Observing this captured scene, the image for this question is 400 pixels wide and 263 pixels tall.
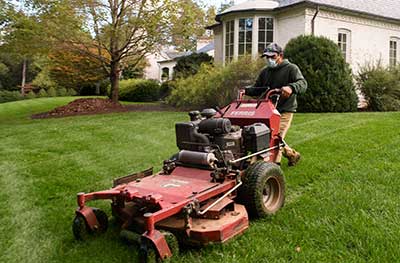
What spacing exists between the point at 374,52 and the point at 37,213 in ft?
58.2

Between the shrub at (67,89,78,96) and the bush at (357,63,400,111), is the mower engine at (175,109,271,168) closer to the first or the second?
the bush at (357,63,400,111)

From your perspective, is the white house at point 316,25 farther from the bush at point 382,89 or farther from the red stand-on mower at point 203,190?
the red stand-on mower at point 203,190

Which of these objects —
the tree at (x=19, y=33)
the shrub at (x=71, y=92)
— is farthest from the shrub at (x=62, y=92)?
the tree at (x=19, y=33)

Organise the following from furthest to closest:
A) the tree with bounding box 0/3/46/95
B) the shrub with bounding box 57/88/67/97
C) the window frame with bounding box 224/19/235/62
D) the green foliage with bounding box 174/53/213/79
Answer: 1. the shrub with bounding box 57/88/67/97
2. the green foliage with bounding box 174/53/213/79
3. the window frame with bounding box 224/19/235/62
4. the tree with bounding box 0/3/46/95

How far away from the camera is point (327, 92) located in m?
12.4

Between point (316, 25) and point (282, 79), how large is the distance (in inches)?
493

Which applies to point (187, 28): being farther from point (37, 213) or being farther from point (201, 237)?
point (201, 237)

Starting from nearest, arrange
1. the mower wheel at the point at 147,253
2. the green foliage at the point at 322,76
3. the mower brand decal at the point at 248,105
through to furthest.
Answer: the mower wheel at the point at 147,253 < the mower brand decal at the point at 248,105 < the green foliage at the point at 322,76

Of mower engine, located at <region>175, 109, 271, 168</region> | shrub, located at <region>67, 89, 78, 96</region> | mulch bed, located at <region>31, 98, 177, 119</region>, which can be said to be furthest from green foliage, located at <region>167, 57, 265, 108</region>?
shrub, located at <region>67, 89, 78, 96</region>

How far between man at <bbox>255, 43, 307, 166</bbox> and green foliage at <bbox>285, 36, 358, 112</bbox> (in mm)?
7400

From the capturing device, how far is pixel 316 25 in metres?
16.4

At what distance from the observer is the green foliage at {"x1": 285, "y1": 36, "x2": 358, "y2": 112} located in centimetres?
1223

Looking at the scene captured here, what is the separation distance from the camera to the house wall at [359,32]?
54.3ft

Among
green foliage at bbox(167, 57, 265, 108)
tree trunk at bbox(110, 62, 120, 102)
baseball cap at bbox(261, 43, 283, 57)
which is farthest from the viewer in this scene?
tree trunk at bbox(110, 62, 120, 102)
